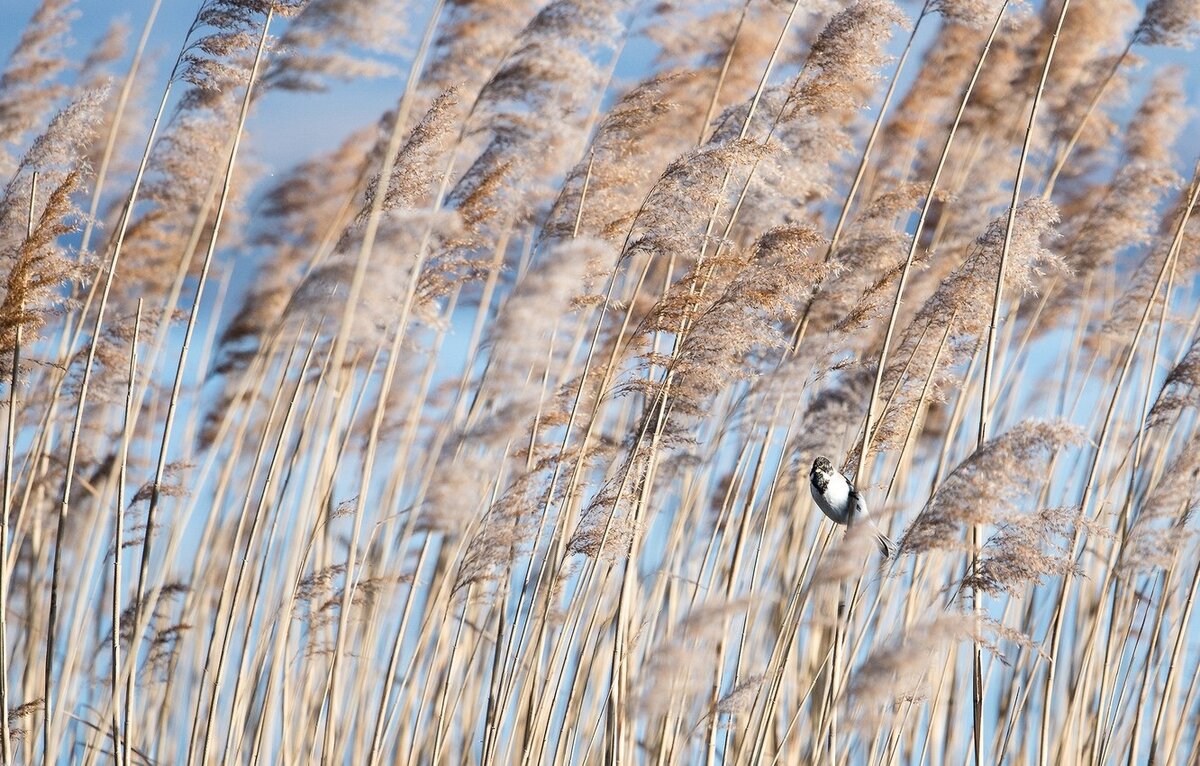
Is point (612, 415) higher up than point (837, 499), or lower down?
higher up

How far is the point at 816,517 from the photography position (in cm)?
397

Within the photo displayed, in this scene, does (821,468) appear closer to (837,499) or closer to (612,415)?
(837,499)

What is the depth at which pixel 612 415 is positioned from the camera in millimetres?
4484

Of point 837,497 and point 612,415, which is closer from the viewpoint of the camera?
point 837,497

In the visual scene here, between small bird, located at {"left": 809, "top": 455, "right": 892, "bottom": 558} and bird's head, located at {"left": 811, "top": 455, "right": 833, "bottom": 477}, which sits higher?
bird's head, located at {"left": 811, "top": 455, "right": 833, "bottom": 477}

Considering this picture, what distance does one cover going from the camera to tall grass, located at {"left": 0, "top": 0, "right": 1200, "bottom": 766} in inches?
99.3

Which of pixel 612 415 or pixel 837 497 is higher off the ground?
pixel 612 415

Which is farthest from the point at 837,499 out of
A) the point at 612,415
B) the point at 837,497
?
the point at 612,415

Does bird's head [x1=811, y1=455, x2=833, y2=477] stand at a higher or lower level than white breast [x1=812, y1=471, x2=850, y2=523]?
higher

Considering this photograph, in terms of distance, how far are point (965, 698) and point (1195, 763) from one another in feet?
2.86

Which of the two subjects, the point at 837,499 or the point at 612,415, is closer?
Answer: the point at 837,499

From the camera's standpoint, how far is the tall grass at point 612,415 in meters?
2.52

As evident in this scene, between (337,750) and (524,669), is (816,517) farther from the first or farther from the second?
(337,750)

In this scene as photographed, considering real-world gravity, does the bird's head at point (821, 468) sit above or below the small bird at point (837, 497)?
above
